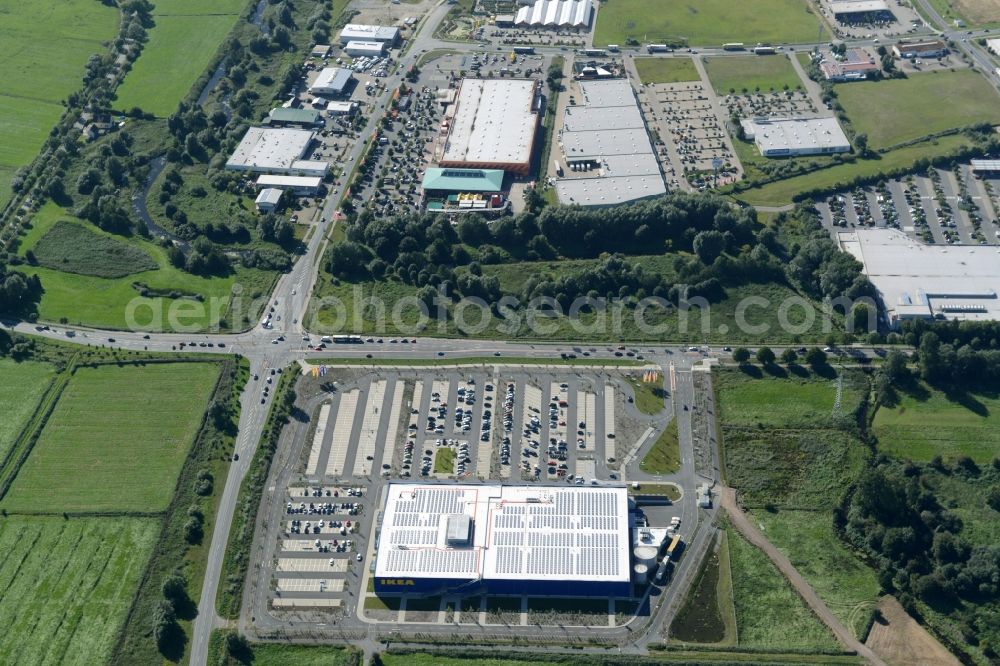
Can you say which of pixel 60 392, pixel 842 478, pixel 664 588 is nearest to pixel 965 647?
pixel 842 478

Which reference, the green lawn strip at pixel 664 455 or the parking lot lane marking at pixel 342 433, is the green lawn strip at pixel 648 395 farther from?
the parking lot lane marking at pixel 342 433

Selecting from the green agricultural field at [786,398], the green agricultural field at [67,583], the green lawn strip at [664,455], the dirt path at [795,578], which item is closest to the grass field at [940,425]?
the green agricultural field at [786,398]

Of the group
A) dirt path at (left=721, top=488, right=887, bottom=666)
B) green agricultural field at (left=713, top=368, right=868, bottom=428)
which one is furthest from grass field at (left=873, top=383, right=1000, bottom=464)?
dirt path at (left=721, top=488, right=887, bottom=666)

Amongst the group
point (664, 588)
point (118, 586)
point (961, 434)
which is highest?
point (961, 434)

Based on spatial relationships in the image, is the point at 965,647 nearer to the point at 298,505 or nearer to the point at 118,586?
the point at 298,505

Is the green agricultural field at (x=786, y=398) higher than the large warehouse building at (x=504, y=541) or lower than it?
higher

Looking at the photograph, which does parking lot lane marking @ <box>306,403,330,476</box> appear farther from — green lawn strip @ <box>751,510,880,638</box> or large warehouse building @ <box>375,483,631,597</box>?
green lawn strip @ <box>751,510,880,638</box>
